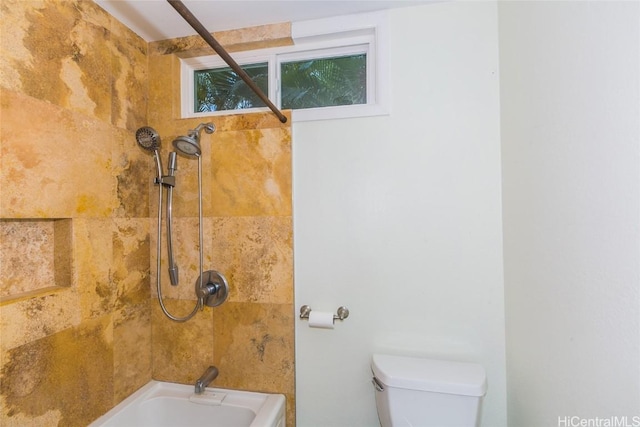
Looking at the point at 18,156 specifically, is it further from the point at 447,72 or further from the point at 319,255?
the point at 447,72

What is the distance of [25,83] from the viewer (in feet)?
3.37

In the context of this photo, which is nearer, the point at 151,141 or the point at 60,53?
the point at 60,53

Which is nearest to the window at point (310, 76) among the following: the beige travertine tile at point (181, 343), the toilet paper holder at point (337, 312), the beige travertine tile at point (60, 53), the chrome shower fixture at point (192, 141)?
the chrome shower fixture at point (192, 141)

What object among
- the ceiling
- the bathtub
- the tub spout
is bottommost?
the bathtub

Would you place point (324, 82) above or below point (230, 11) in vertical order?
below

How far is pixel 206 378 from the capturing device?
4.68 ft

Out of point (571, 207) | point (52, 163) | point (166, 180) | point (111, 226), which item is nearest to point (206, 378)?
point (111, 226)

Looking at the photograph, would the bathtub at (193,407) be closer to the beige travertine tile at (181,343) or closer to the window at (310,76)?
the beige travertine tile at (181,343)

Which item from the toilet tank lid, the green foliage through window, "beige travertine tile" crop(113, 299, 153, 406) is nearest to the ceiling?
the green foliage through window

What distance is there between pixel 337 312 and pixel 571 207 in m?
1.03

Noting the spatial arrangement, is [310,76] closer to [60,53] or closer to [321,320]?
[60,53]

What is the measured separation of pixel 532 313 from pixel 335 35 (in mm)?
1574

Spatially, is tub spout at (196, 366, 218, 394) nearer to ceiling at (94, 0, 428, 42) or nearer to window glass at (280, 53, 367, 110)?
window glass at (280, 53, 367, 110)

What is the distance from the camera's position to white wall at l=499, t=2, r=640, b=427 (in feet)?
2.11
